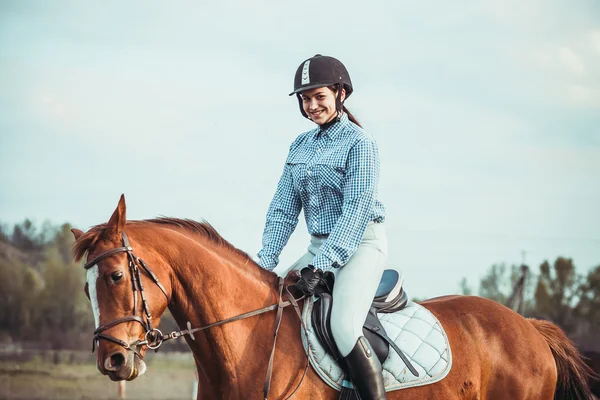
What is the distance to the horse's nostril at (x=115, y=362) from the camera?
379 centimetres

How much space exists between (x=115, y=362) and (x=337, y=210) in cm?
188

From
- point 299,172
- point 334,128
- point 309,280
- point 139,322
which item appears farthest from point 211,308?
point 334,128

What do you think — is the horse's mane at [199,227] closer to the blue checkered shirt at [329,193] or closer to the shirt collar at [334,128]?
the blue checkered shirt at [329,193]

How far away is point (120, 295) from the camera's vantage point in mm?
3898

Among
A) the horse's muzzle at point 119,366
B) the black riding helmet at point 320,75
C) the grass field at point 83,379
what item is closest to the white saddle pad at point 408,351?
the horse's muzzle at point 119,366

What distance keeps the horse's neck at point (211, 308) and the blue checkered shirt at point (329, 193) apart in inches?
23.9

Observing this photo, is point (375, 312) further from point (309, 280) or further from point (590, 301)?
point (590, 301)

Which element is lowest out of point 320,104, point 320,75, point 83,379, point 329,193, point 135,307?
point 83,379

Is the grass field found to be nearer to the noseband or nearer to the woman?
the woman

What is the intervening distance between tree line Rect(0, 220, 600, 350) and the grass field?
73cm

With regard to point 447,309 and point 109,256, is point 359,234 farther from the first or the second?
point 109,256

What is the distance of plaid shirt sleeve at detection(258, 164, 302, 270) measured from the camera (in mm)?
5219

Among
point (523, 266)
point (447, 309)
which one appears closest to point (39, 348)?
point (523, 266)

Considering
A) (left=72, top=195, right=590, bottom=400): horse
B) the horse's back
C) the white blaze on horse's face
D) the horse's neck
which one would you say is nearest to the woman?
(left=72, top=195, right=590, bottom=400): horse
